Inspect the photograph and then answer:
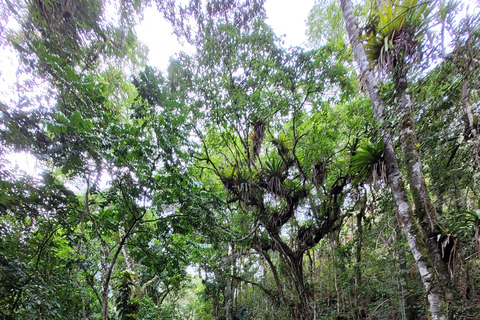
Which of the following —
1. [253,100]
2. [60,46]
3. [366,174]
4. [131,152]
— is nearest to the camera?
[131,152]

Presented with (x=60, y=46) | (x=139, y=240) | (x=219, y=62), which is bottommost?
(x=139, y=240)

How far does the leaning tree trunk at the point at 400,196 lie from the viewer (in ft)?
6.89

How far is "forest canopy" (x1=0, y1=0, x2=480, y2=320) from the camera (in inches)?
82.4

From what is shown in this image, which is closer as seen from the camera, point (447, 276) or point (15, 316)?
point (447, 276)

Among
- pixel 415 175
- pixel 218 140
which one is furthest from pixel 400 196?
pixel 218 140

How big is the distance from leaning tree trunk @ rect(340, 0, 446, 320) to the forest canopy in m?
0.02

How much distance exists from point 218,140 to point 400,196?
Result: 2969 mm

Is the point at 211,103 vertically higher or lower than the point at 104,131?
higher

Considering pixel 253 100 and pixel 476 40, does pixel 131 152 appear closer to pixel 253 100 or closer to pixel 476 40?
pixel 253 100

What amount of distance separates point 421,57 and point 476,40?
2.88 ft

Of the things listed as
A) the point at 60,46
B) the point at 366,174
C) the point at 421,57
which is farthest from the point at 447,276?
the point at 60,46

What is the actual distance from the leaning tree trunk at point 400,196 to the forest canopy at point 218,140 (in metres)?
0.02

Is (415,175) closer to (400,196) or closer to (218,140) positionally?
(400,196)

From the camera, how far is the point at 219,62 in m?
3.52
